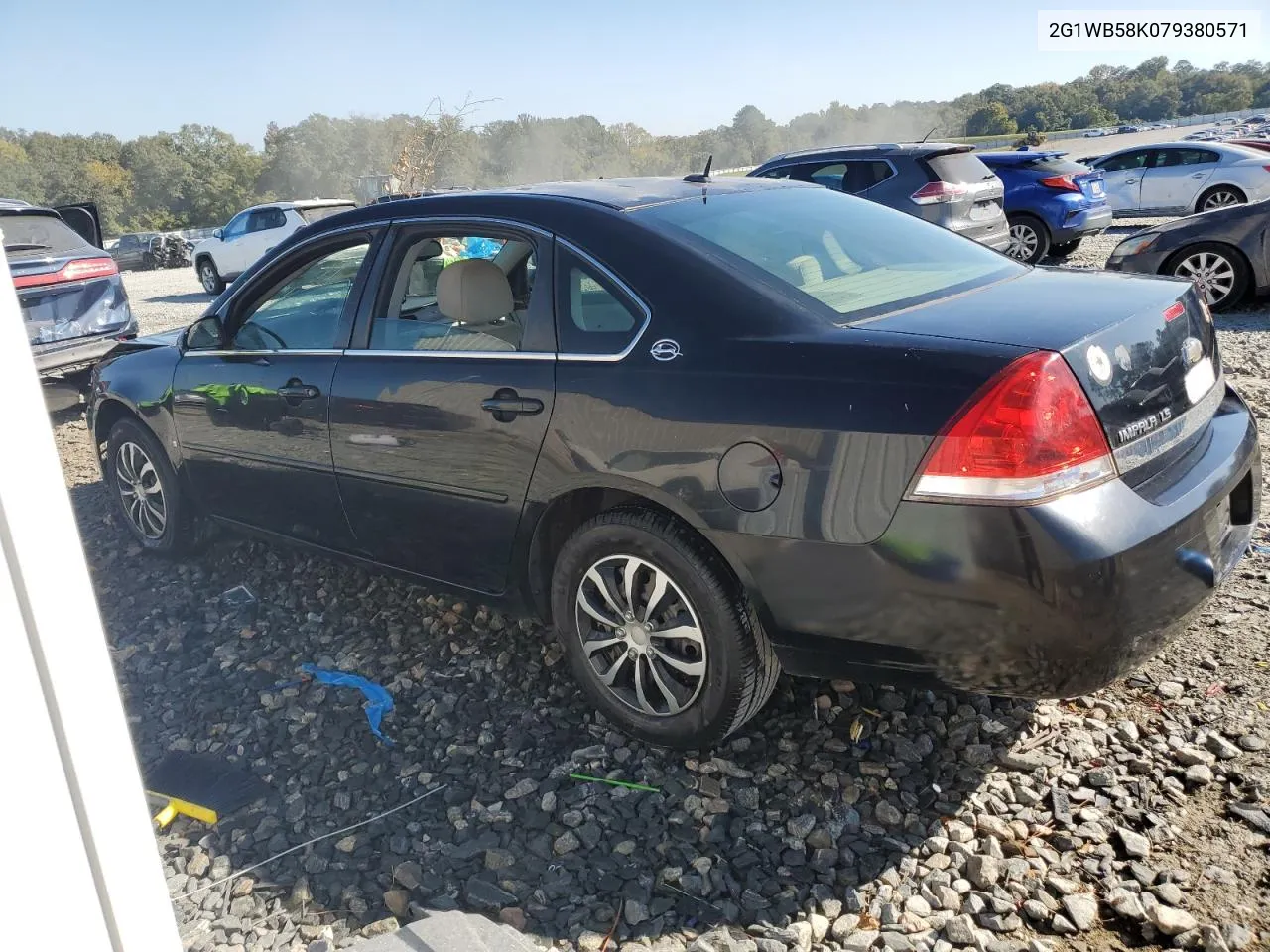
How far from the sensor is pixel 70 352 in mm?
7797

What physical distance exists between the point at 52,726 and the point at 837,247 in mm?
2716

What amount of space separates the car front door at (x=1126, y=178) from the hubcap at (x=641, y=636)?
1683cm

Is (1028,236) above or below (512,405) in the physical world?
below

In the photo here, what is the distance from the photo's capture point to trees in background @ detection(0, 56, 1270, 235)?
88.6 ft

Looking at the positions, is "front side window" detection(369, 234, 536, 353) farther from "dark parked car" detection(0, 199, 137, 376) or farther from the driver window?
"dark parked car" detection(0, 199, 137, 376)

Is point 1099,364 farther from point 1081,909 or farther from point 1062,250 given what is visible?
point 1062,250

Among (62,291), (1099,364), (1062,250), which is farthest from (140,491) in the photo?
(1062,250)

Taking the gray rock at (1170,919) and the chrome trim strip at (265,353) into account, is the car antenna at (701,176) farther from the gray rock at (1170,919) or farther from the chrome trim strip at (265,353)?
the gray rock at (1170,919)

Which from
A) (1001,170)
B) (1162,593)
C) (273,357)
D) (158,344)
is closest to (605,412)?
(1162,593)

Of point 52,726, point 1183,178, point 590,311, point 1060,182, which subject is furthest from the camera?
point 1183,178

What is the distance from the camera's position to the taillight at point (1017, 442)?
2213 mm

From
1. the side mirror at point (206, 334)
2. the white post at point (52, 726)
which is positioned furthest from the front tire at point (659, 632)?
the side mirror at point (206, 334)

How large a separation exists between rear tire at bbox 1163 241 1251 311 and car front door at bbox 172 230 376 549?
7.70 meters

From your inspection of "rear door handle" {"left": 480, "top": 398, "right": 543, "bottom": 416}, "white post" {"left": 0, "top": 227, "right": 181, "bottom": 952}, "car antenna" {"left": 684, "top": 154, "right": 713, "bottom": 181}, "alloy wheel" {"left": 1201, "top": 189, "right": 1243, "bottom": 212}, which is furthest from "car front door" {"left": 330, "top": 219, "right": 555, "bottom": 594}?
"alloy wheel" {"left": 1201, "top": 189, "right": 1243, "bottom": 212}
